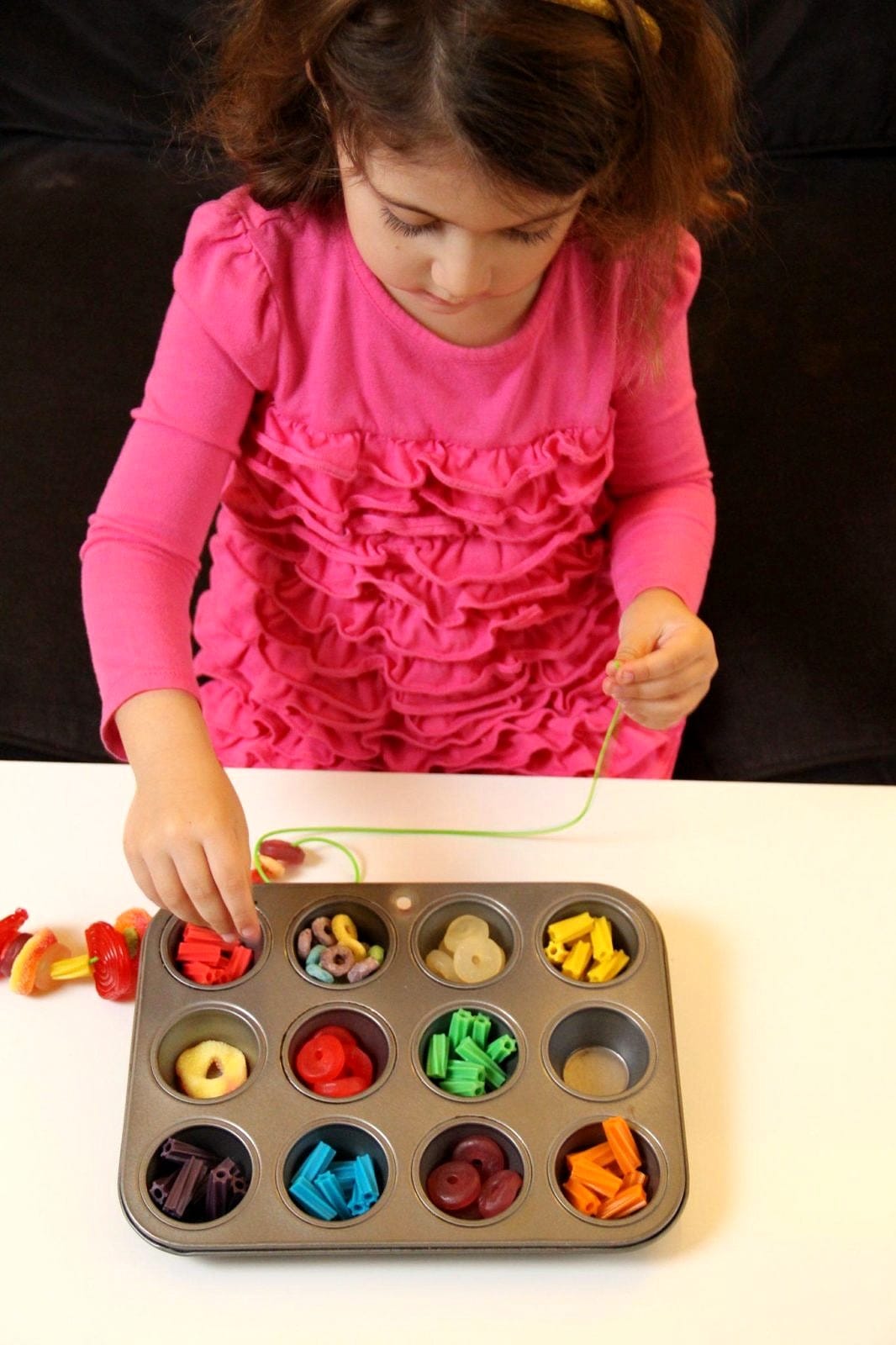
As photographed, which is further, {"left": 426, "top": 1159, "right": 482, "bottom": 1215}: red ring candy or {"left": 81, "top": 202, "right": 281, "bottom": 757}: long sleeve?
{"left": 81, "top": 202, "right": 281, "bottom": 757}: long sleeve

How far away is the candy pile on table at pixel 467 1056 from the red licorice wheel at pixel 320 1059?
51 mm

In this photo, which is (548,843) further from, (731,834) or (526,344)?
(526,344)

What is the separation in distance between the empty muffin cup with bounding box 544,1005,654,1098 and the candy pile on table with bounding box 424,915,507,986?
0.06 m

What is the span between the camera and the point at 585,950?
750 millimetres

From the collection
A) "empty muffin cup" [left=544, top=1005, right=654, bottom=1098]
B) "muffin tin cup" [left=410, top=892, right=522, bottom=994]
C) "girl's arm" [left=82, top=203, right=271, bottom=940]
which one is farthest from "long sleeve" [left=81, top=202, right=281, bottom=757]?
"empty muffin cup" [left=544, top=1005, right=654, bottom=1098]

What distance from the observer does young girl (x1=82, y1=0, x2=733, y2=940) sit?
62cm

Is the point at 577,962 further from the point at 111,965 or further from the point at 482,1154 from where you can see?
the point at 111,965

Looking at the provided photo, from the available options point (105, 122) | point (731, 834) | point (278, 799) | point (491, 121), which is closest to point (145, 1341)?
point (278, 799)

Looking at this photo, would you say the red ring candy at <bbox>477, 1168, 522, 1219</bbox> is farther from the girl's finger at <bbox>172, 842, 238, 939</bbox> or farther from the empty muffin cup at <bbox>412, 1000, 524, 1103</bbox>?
the girl's finger at <bbox>172, 842, 238, 939</bbox>

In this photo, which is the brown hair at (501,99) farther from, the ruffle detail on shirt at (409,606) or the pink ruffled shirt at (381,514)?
the ruffle detail on shirt at (409,606)

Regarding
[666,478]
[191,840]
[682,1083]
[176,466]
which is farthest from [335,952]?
[666,478]

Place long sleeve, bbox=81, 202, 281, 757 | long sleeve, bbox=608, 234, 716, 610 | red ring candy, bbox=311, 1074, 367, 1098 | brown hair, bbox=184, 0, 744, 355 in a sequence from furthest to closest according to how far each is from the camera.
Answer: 1. long sleeve, bbox=608, 234, 716, 610
2. long sleeve, bbox=81, 202, 281, 757
3. red ring candy, bbox=311, 1074, 367, 1098
4. brown hair, bbox=184, 0, 744, 355

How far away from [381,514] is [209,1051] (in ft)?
1.24

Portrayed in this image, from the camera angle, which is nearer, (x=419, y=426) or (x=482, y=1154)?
(x=482, y=1154)
